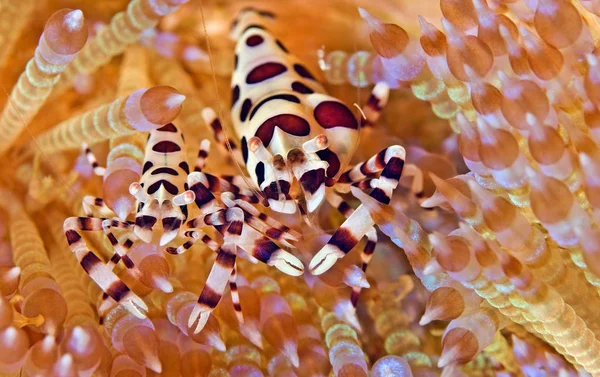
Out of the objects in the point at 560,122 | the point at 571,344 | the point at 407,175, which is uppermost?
the point at 560,122

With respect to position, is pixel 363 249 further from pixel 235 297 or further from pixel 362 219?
pixel 235 297

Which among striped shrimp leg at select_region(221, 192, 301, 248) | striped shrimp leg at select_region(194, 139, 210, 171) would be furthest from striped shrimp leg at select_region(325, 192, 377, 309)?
striped shrimp leg at select_region(194, 139, 210, 171)

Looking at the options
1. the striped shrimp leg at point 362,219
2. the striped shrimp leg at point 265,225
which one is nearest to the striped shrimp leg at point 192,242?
the striped shrimp leg at point 265,225

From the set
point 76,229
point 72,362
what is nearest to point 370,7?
point 76,229

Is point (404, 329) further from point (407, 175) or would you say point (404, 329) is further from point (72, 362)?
point (72, 362)

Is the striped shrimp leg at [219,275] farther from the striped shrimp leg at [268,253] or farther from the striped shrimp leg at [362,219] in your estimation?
the striped shrimp leg at [362,219]
